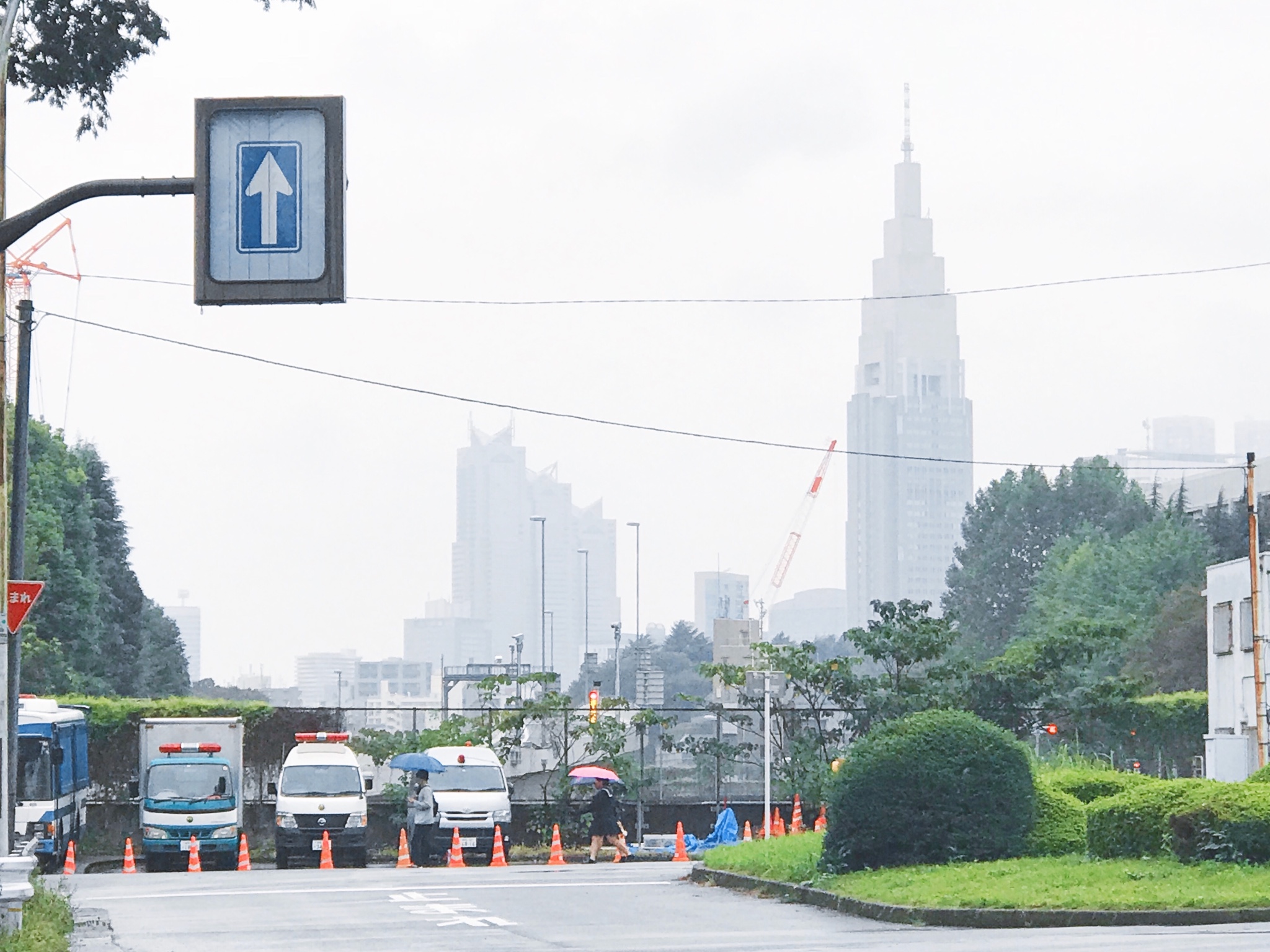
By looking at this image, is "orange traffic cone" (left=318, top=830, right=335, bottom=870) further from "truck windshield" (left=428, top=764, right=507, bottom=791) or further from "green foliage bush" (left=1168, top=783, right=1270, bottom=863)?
"green foliage bush" (left=1168, top=783, right=1270, bottom=863)

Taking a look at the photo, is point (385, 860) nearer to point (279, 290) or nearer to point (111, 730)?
point (111, 730)

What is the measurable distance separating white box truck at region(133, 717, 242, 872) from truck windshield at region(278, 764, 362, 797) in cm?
104

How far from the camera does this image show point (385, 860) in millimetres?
39750

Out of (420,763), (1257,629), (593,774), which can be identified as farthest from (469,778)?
(1257,629)

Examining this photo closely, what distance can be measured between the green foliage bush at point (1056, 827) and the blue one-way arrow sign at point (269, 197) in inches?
565

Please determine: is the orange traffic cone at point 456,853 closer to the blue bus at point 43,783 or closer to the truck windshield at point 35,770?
the blue bus at point 43,783

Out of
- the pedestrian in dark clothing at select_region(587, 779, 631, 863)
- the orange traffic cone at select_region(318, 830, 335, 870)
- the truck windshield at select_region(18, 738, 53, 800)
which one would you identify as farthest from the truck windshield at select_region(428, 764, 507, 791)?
the truck windshield at select_region(18, 738, 53, 800)

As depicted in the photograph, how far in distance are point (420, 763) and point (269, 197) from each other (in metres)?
27.1

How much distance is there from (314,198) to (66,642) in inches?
2587

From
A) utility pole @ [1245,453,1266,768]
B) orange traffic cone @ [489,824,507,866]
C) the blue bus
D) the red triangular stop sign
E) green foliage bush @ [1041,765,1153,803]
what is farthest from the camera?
utility pole @ [1245,453,1266,768]

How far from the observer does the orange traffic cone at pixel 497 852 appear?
35344 mm

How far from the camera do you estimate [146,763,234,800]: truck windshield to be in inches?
1425

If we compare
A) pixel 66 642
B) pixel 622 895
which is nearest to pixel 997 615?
pixel 66 642

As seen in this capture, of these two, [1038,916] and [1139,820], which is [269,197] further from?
[1139,820]
